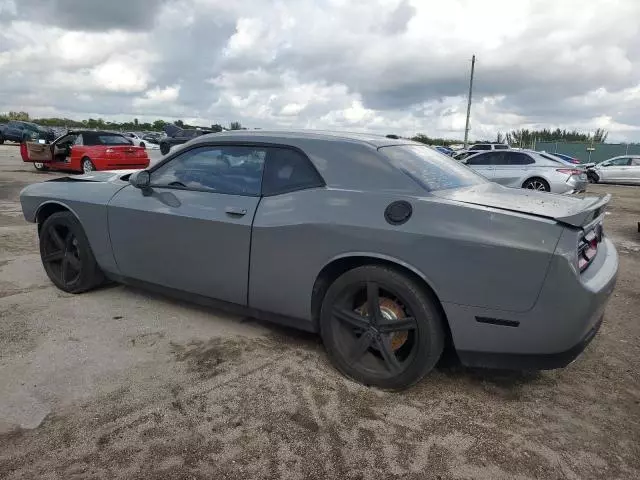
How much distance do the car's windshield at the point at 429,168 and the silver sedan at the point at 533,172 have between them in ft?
29.2

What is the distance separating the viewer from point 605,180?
21406 millimetres

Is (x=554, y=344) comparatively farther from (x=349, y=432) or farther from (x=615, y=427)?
(x=349, y=432)

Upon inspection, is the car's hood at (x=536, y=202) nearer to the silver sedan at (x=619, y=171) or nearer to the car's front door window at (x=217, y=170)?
the car's front door window at (x=217, y=170)

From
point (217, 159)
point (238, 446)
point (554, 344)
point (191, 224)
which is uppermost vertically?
point (217, 159)

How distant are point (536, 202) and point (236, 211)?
187 cm

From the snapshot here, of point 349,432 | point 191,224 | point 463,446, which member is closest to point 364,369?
point 349,432

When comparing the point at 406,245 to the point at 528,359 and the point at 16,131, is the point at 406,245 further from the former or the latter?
the point at 16,131

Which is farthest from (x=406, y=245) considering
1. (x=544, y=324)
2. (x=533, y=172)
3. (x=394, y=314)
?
(x=533, y=172)

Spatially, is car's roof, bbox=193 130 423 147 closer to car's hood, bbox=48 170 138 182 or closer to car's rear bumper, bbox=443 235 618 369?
car's hood, bbox=48 170 138 182

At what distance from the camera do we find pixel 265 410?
263 cm

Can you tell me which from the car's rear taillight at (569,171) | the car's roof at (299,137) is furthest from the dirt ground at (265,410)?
the car's rear taillight at (569,171)

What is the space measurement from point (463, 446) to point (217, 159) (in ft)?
8.02

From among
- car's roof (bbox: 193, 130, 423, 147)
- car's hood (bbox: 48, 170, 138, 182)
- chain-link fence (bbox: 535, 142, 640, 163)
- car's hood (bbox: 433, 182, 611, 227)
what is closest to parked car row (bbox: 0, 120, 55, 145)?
car's hood (bbox: 48, 170, 138, 182)

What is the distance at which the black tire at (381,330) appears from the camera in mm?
2648
